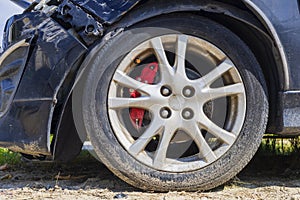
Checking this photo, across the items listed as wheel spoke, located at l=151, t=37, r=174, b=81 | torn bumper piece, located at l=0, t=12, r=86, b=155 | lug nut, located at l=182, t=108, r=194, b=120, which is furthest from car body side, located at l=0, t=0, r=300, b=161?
lug nut, located at l=182, t=108, r=194, b=120

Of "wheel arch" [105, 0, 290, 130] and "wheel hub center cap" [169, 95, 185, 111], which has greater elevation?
"wheel arch" [105, 0, 290, 130]

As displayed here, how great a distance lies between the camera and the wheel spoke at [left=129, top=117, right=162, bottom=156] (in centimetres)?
258

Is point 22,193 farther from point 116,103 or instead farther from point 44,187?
point 116,103

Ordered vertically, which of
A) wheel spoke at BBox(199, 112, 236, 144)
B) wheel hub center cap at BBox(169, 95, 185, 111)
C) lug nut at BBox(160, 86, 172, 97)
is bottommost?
wheel spoke at BBox(199, 112, 236, 144)

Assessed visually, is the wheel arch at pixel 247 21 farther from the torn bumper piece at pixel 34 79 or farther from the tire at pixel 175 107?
the torn bumper piece at pixel 34 79

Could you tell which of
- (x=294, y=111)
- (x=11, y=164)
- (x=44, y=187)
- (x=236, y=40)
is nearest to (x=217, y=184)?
(x=294, y=111)

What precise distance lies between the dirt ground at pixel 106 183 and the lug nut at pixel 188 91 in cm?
56

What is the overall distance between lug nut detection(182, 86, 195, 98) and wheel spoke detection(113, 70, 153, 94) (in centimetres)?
20

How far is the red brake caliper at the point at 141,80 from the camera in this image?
8.85 feet

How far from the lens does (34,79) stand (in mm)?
2598

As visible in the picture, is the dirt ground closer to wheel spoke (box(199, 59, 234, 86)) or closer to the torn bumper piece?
the torn bumper piece

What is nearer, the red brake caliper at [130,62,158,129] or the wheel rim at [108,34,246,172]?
the wheel rim at [108,34,246,172]

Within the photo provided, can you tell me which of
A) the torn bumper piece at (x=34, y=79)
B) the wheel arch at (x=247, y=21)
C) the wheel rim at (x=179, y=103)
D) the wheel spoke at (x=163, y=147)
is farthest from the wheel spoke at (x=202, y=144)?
the torn bumper piece at (x=34, y=79)

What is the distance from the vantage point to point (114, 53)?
260cm
